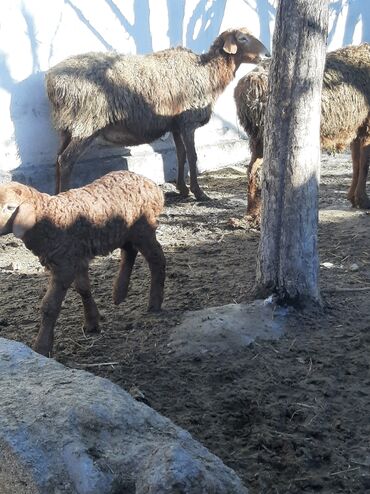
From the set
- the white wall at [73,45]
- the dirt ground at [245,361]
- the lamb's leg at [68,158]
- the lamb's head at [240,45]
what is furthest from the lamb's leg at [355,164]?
the lamb's leg at [68,158]

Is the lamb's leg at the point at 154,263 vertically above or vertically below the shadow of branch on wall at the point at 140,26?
below

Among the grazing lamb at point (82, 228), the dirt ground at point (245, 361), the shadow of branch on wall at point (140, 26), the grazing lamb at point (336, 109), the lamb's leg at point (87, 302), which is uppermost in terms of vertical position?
the shadow of branch on wall at point (140, 26)

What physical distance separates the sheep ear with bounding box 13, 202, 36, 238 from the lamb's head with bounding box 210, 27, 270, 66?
18.8 ft

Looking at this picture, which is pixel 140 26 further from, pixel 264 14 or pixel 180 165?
pixel 264 14

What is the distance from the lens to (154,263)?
4.76 metres

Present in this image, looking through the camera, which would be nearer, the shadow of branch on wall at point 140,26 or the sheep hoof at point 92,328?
the sheep hoof at point 92,328

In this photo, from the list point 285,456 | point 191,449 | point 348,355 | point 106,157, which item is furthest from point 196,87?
point 191,449

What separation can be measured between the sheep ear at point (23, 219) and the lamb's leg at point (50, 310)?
37 centimetres

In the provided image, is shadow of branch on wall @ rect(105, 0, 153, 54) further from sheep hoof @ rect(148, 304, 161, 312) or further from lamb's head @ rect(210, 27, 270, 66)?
sheep hoof @ rect(148, 304, 161, 312)

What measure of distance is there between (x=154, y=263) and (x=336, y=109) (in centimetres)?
351

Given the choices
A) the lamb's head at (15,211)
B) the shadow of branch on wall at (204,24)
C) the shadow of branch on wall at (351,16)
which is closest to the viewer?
the lamb's head at (15,211)

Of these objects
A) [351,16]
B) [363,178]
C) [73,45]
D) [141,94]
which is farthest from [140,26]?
[351,16]

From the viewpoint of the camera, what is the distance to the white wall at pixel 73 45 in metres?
8.12

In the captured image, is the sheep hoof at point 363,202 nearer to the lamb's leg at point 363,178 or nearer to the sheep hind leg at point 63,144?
the lamb's leg at point 363,178
